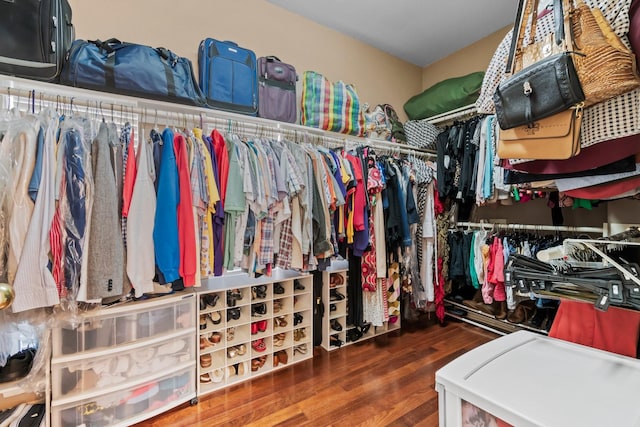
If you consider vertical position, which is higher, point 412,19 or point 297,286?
point 412,19

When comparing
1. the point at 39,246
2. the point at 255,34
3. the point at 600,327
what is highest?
the point at 255,34

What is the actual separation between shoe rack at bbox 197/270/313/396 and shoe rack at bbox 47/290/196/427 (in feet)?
0.39

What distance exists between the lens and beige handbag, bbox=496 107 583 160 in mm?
866

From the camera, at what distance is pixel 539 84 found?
875 mm

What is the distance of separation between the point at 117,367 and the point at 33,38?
1660 mm

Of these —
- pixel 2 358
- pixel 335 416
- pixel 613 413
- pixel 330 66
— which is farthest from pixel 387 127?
pixel 2 358

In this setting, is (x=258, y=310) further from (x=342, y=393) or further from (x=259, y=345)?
(x=342, y=393)

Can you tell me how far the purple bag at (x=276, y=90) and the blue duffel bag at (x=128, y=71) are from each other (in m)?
0.52

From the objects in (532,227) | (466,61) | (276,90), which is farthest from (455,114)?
→ (276,90)

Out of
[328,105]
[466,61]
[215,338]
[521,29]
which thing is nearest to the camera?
[521,29]

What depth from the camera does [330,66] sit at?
108 inches

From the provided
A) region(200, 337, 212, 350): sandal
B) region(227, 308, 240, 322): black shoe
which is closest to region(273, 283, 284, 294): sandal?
region(227, 308, 240, 322): black shoe

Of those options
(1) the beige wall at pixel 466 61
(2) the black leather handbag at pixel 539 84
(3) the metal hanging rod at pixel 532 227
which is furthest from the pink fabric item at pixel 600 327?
(1) the beige wall at pixel 466 61

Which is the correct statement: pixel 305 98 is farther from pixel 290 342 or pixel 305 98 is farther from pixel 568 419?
pixel 568 419
